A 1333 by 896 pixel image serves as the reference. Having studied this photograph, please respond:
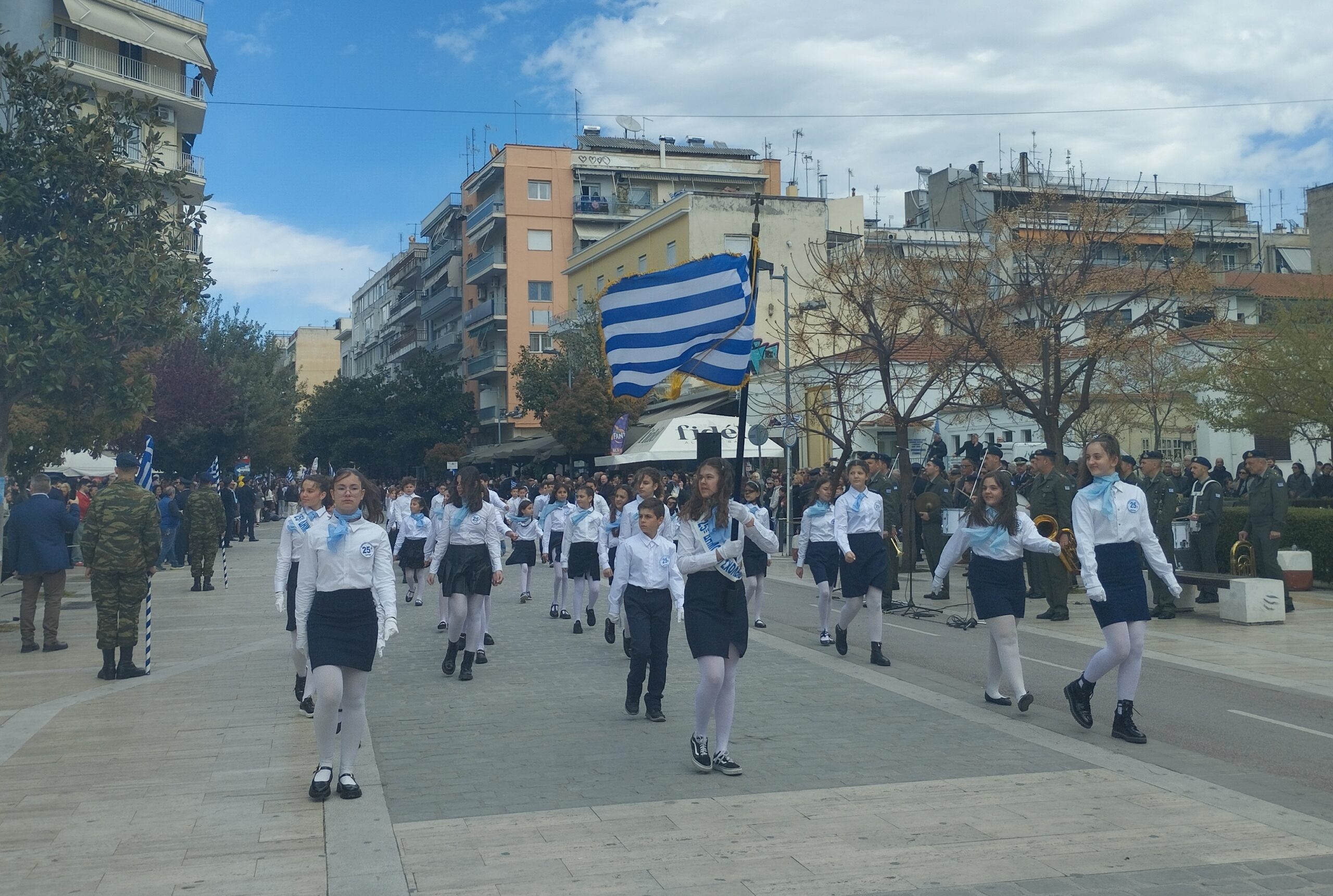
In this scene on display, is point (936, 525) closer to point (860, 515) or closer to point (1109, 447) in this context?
point (860, 515)

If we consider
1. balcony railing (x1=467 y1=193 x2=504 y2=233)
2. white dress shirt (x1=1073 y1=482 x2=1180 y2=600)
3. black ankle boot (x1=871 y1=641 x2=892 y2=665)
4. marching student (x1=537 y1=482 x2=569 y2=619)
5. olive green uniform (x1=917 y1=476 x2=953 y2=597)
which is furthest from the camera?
balcony railing (x1=467 y1=193 x2=504 y2=233)

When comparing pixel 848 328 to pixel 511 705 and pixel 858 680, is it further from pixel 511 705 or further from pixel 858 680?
pixel 511 705

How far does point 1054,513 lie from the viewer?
15.7 meters

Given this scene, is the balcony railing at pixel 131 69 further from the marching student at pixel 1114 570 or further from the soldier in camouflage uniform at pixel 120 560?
the marching student at pixel 1114 570

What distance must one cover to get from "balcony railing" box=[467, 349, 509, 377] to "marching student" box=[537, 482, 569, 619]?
48836mm

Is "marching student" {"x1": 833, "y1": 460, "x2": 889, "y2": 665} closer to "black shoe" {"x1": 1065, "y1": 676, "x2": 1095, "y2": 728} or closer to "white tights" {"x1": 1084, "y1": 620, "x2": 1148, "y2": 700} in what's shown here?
"black shoe" {"x1": 1065, "y1": 676, "x2": 1095, "y2": 728}

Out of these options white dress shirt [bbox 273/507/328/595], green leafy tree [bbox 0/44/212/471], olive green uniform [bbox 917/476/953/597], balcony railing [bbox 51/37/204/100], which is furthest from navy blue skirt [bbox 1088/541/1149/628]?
balcony railing [bbox 51/37/204/100]

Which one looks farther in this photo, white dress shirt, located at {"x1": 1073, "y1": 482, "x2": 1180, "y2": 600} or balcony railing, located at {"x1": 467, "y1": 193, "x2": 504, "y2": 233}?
balcony railing, located at {"x1": 467, "y1": 193, "x2": 504, "y2": 233}

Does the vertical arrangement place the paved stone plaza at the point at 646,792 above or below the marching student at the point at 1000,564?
below

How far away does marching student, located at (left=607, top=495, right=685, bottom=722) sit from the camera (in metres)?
9.16

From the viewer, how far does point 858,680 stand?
422 inches

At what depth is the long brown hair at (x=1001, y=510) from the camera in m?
9.17

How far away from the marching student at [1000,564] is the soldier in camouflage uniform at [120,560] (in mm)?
7356

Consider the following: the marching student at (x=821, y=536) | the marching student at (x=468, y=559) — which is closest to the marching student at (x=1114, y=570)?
the marching student at (x=821, y=536)
